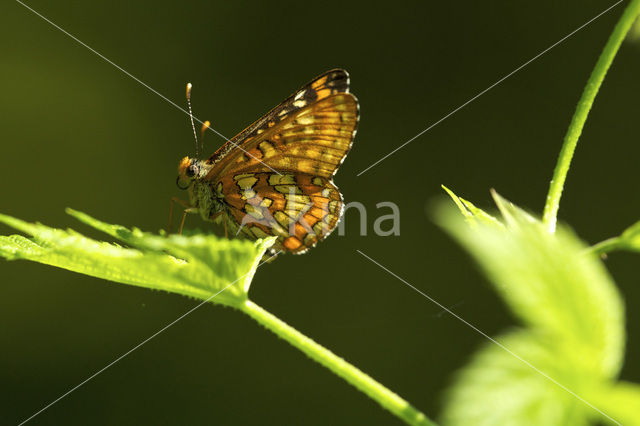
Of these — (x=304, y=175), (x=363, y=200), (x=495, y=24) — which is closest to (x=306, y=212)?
(x=304, y=175)

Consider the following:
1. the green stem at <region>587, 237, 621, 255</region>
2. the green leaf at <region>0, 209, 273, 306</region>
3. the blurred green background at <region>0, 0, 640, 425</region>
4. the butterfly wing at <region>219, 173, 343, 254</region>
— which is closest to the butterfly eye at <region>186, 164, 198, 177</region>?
the butterfly wing at <region>219, 173, 343, 254</region>

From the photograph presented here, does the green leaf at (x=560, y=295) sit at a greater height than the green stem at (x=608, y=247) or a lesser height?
lesser

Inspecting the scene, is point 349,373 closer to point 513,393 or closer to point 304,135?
point 513,393

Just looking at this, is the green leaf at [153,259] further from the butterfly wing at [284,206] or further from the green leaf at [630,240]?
the butterfly wing at [284,206]

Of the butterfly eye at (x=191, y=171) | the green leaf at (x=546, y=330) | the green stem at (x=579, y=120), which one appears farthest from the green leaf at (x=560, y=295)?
the butterfly eye at (x=191, y=171)

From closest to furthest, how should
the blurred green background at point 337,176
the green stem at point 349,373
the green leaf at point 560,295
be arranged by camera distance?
1. the green leaf at point 560,295
2. the green stem at point 349,373
3. the blurred green background at point 337,176

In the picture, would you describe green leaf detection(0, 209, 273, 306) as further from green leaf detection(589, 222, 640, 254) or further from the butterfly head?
the butterfly head

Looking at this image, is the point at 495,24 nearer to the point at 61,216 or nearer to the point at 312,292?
the point at 312,292
